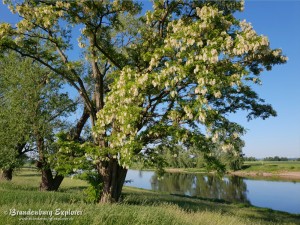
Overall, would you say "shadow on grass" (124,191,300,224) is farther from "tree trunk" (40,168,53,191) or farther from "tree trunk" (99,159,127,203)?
"tree trunk" (40,168,53,191)

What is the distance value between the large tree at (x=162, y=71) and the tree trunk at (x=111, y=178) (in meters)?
0.06

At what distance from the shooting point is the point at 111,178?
18.4 meters

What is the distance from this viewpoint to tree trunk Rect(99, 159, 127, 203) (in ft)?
59.3

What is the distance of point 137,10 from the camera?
1906cm

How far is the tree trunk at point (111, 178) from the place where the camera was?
18.1 metres

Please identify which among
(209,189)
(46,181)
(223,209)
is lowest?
(209,189)

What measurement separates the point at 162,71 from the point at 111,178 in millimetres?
7646

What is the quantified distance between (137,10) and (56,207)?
12.9 meters

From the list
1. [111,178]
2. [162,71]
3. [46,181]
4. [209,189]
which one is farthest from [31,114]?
[209,189]

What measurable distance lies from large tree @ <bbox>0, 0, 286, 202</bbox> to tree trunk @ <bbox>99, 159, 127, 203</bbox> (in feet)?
0.19

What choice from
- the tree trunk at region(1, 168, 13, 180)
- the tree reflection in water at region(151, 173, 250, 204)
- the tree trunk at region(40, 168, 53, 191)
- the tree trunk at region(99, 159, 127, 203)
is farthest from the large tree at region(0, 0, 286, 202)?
the tree reflection in water at region(151, 173, 250, 204)

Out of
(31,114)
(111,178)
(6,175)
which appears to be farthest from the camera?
(6,175)

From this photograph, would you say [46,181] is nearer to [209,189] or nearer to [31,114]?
[31,114]

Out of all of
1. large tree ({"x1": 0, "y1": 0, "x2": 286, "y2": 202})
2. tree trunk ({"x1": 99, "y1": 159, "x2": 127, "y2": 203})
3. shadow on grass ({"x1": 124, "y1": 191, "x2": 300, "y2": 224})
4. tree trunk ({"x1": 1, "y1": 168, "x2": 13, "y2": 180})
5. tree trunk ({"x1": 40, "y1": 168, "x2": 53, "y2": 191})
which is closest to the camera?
large tree ({"x1": 0, "y1": 0, "x2": 286, "y2": 202})
